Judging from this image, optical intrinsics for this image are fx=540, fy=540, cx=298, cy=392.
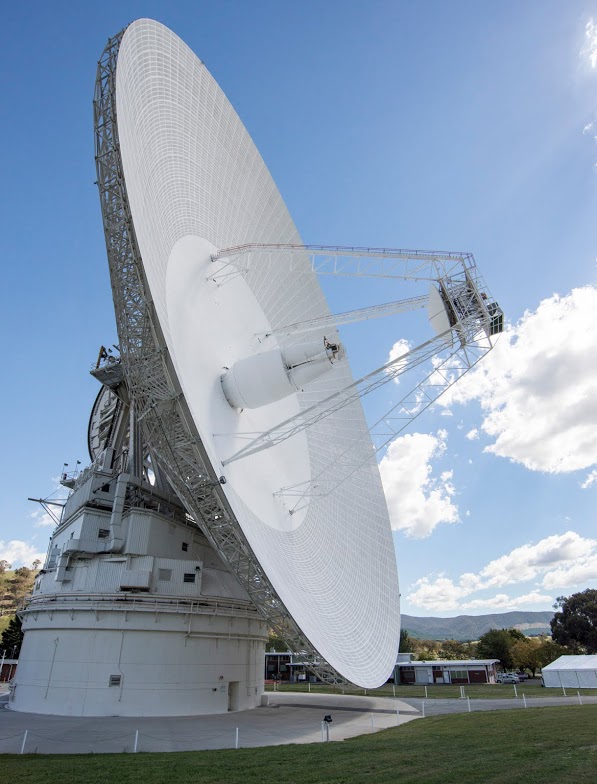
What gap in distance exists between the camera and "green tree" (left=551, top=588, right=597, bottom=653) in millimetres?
60812

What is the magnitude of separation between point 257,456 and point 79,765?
10.8m

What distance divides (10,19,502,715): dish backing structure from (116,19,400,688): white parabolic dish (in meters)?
0.09

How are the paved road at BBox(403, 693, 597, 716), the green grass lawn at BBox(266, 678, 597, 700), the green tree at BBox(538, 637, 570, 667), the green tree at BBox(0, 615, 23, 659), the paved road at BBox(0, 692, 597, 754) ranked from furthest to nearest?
the green tree at BBox(0, 615, 23, 659)
the green tree at BBox(538, 637, 570, 667)
the green grass lawn at BBox(266, 678, 597, 700)
the paved road at BBox(403, 693, 597, 716)
the paved road at BBox(0, 692, 597, 754)

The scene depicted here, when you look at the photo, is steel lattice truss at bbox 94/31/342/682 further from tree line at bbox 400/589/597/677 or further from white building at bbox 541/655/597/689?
tree line at bbox 400/589/597/677

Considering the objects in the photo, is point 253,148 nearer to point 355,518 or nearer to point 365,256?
point 365,256

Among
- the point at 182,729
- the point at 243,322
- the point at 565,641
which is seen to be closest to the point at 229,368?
the point at 243,322

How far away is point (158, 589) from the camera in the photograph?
877 inches

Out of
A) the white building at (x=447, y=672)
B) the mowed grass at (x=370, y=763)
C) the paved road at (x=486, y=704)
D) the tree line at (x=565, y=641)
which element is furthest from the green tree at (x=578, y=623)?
the mowed grass at (x=370, y=763)

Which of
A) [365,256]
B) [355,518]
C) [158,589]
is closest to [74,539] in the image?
[158,589]

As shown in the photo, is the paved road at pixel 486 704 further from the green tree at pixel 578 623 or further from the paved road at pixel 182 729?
the green tree at pixel 578 623

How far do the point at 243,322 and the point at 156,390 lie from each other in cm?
688

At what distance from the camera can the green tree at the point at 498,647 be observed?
220ft

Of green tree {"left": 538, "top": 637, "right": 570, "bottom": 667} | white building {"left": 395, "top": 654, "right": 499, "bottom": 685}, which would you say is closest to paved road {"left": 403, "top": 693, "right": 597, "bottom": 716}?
white building {"left": 395, "top": 654, "right": 499, "bottom": 685}

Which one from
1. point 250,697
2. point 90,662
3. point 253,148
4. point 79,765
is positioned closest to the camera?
point 79,765
